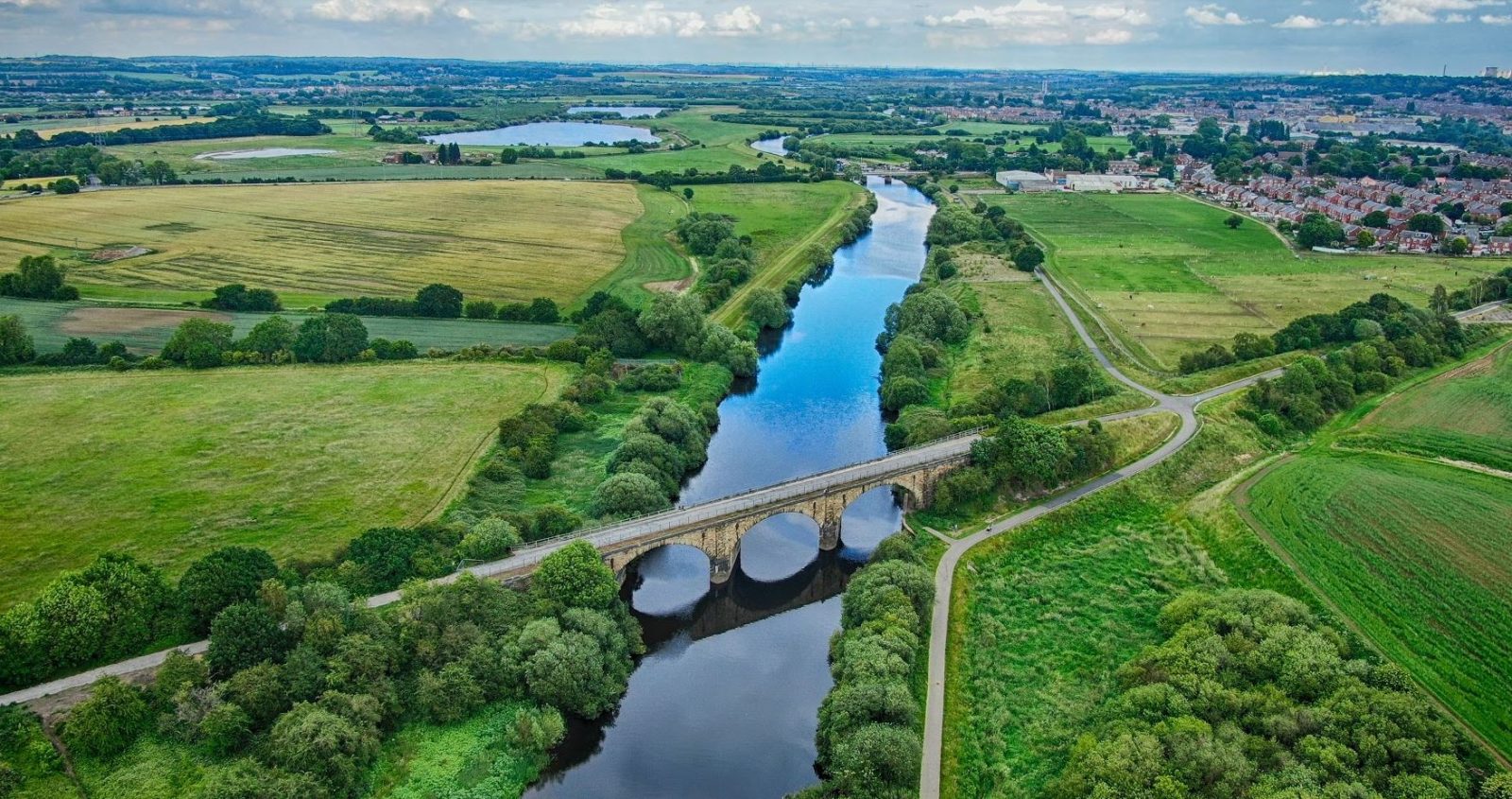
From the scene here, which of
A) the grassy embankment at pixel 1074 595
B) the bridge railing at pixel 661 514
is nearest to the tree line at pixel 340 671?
the bridge railing at pixel 661 514

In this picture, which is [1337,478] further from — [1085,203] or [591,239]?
[1085,203]

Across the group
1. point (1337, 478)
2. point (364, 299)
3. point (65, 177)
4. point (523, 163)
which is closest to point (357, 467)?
point (364, 299)

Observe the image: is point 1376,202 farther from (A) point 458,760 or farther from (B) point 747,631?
(A) point 458,760

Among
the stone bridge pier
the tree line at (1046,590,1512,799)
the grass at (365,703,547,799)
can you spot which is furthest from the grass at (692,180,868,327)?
the tree line at (1046,590,1512,799)

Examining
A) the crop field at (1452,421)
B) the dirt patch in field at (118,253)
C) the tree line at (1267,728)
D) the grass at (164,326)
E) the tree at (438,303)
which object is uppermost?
the dirt patch in field at (118,253)

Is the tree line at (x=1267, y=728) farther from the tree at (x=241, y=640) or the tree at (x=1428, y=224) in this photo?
the tree at (x=1428, y=224)

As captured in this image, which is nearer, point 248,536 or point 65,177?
point 248,536

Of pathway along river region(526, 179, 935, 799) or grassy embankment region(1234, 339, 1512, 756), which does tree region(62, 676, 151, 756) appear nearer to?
pathway along river region(526, 179, 935, 799)
